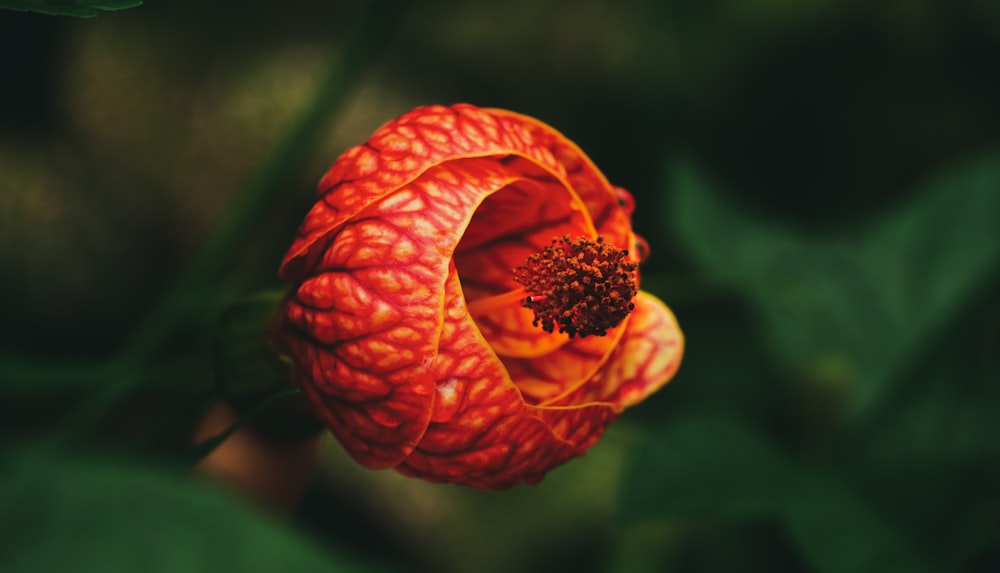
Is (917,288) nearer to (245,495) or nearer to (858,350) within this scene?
(858,350)

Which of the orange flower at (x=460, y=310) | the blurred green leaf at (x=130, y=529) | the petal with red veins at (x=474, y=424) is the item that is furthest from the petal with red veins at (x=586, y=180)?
the blurred green leaf at (x=130, y=529)

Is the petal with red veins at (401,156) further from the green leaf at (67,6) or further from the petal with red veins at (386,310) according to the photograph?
the green leaf at (67,6)

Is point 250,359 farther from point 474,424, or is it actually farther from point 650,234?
point 650,234

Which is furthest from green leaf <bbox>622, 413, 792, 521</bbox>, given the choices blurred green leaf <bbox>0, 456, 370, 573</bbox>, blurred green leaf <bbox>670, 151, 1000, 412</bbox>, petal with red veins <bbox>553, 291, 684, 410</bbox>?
blurred green leaf <bbox>0, 456, 370, 573</bbox>

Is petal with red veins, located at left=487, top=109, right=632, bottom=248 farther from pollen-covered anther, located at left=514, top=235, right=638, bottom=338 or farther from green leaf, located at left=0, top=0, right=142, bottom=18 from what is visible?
green leaf, located at left=0, top=0, right=142, bottom=18

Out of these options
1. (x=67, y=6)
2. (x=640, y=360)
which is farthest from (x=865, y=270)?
(x=67, y=6)
